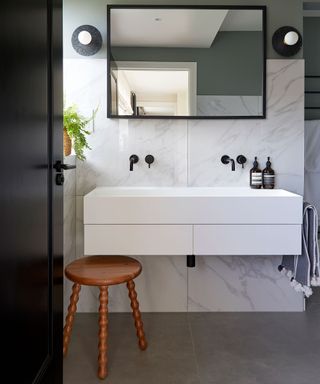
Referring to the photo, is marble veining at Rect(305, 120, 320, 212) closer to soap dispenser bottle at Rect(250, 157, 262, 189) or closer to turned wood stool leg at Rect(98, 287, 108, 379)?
soap dispenser bottle at Rect(250, 157, 262, 189)

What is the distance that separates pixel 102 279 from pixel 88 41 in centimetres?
145

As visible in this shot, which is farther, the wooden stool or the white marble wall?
the white marble wall

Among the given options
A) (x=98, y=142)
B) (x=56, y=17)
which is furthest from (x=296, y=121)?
(x=56, y=17)

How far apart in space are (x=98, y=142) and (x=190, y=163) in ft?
1.96

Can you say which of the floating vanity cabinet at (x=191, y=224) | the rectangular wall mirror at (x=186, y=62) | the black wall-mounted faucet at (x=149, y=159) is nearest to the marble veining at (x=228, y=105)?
the rectangular wall mirror at (x=186, y=62)

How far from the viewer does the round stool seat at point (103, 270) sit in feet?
6.11

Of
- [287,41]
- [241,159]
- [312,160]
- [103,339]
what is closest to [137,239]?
[103,339]

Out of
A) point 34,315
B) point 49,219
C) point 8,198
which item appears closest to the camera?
point 8,198

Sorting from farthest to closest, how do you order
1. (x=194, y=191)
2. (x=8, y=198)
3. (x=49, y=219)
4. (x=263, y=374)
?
(x=194, y=191) < (x=263, y=374) < (x=49, y=219) < (x=8, y=198)

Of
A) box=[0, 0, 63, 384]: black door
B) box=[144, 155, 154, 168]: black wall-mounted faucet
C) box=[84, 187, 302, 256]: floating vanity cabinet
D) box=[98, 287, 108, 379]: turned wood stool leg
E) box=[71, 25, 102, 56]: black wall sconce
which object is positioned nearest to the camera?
box=[0, 0, 63, 384]: black door

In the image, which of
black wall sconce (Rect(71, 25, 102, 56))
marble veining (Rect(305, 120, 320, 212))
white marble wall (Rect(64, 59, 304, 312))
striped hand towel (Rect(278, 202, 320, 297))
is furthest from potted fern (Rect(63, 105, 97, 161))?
marble veining (Rect(305, 120, 320, 212))

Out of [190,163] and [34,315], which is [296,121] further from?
[34,315]

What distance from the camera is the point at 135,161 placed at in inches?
102

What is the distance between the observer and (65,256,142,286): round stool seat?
73.3 inches
